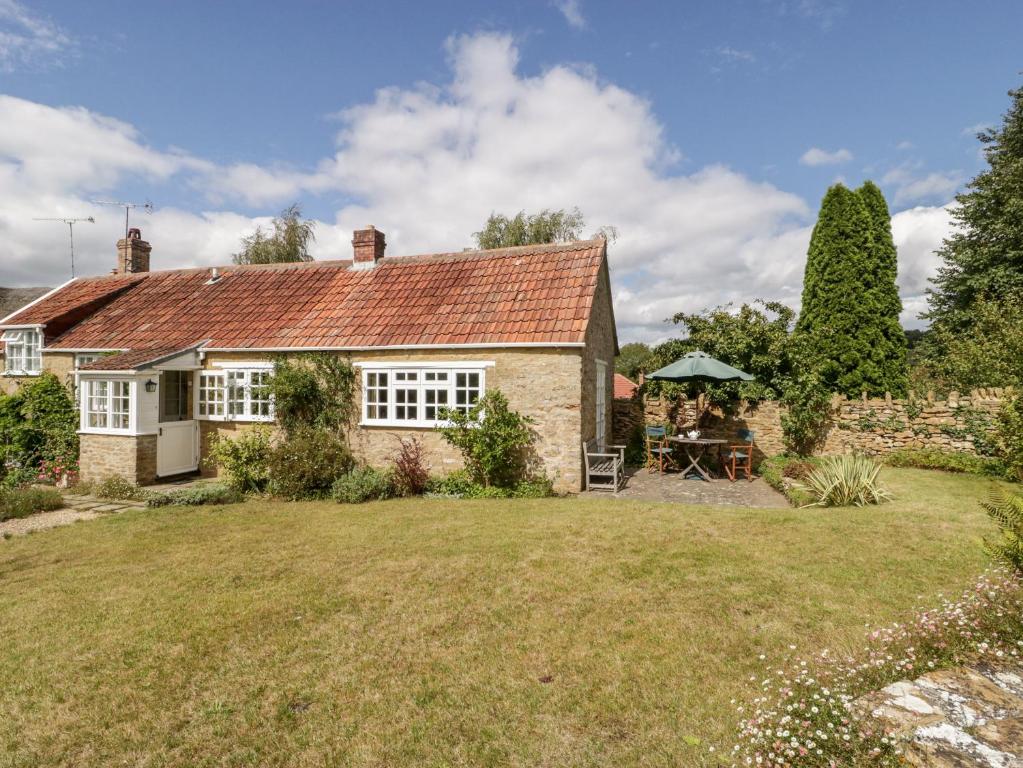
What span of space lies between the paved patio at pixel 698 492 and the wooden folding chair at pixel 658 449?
74 cm

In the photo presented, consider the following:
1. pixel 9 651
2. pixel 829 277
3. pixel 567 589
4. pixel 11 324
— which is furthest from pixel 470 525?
pixel 11 324

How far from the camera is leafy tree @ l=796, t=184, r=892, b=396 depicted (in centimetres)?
1845

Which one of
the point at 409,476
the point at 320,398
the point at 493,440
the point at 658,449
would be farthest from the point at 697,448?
the point at 320,398

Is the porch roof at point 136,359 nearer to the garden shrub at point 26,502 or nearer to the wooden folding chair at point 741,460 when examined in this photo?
the garden shrub at point 26,502

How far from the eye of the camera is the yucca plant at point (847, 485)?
10.1m

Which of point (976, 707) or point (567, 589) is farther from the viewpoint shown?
point (567, 589)

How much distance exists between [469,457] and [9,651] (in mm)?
8519

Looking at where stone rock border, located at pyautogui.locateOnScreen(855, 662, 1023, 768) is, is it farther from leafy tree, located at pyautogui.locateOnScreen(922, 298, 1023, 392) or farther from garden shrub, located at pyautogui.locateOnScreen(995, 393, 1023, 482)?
leafy tree, located at pyautogui.locateOnScreen(922, 298, 1023, 392)

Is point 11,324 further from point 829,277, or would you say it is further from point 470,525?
point 829,277

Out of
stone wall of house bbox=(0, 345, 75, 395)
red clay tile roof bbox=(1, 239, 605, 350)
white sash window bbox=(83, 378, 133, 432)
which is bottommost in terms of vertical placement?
white sash window bbox=(83, 378, 133, 432)

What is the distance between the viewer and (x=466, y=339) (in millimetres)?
12852

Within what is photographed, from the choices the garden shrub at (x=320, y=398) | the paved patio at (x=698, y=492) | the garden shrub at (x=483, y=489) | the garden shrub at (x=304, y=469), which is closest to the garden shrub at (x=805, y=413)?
the paved patio at (x=698, y=492)

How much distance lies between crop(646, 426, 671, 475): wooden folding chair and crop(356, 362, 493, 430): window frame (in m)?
5.61

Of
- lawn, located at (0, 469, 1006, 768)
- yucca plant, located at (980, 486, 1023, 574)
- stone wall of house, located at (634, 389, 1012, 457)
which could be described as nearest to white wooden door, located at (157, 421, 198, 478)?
lawn, located at (0, 469, 1006, 768)
